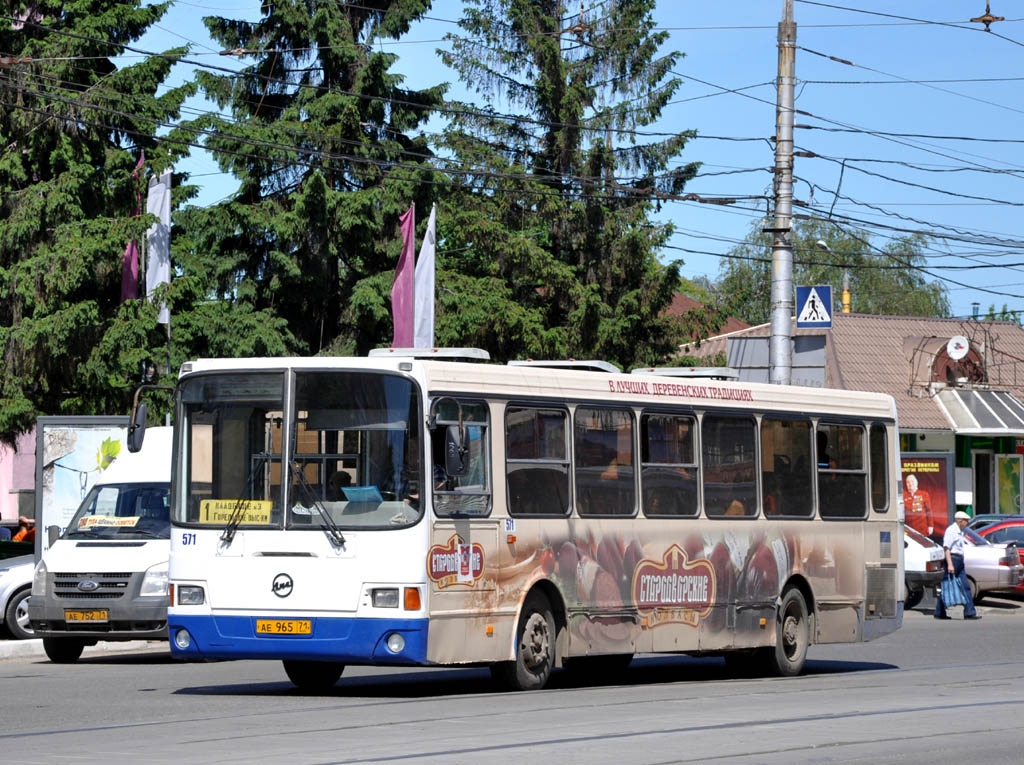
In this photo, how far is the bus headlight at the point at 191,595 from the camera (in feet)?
45.9

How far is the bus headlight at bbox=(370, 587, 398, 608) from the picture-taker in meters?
13.4

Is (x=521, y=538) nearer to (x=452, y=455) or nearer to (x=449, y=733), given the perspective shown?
(x=452, y=455)

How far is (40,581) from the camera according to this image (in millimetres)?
18938

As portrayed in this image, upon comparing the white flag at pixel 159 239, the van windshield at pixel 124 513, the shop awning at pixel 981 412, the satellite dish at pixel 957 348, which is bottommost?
the van windshield at pixel 124 513

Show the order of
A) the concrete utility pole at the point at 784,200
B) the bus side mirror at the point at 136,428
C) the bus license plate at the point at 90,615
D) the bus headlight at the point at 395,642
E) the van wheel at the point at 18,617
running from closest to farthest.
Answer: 1. the bus headlight at the point at 395,642
2. the bus side mirror at the point at 136,428
3. the bus license plate at the point at 90,615
4. the van wheel at the point at 18,617
5. the concrete utility pole at the point at 784,200

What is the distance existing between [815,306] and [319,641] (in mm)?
14574

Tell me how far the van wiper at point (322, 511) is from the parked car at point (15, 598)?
8.86 meters

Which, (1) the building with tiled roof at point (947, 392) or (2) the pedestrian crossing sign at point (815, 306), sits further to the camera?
(1) the building with tiled roof at point (947, 392)

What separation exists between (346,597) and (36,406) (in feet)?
65.3

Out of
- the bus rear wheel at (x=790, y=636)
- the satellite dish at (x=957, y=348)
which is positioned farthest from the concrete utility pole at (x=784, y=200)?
the satellite dish at (x=957, y=348)

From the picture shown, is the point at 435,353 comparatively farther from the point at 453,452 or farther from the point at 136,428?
the point at 136,428

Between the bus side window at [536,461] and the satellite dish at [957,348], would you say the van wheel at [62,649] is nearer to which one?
the bus side window at [536,461]

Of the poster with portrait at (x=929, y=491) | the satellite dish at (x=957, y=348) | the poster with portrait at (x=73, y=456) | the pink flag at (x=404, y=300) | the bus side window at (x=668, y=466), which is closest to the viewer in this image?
the bus side window at (x=668, y=466)

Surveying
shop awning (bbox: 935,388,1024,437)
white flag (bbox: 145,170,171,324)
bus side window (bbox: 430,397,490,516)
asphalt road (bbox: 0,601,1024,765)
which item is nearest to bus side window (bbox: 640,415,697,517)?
asphalt road (bbox: 0,601,1024,765)
